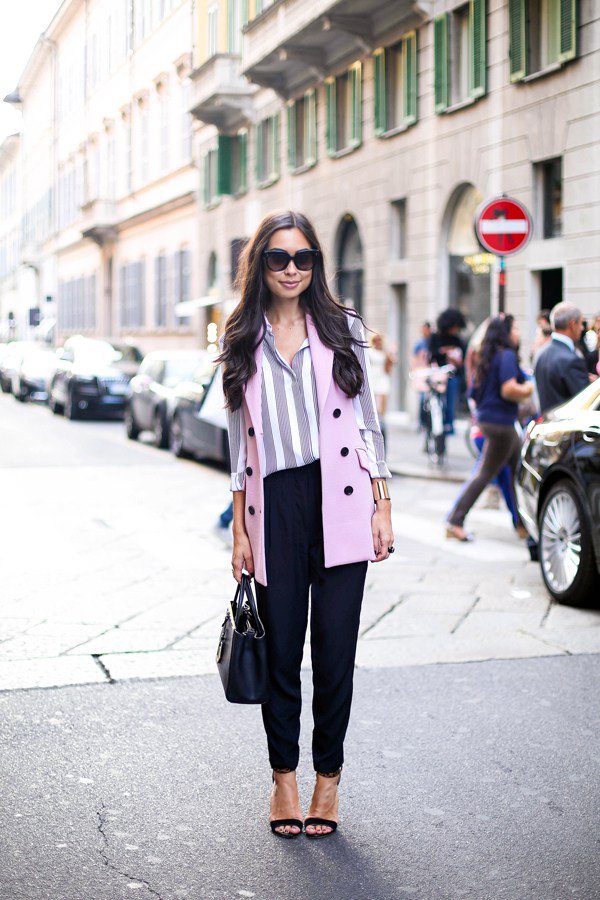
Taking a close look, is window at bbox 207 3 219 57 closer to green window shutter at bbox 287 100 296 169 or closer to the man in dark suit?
green window shutter at bbox 287 100 296 169

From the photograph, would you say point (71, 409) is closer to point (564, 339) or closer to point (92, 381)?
point (92, 381)

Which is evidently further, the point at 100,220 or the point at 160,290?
the point at 100,220

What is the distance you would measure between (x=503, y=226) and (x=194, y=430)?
16.5 ft

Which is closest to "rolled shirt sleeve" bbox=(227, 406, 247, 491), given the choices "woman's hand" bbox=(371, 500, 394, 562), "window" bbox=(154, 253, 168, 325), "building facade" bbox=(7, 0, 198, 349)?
"woman's hand" bbox=(371, 500, 394, 562)

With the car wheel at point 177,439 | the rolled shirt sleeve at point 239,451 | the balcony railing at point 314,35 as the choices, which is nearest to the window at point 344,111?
the balcony railing at point 314,35

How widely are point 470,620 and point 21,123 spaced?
265 feet

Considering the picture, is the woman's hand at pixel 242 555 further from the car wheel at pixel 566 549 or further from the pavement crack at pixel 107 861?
the car wheel at pixel 566 549

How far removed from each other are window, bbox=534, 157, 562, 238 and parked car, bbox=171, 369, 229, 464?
17.8ft

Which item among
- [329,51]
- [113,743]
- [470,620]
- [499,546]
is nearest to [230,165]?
[329,51]

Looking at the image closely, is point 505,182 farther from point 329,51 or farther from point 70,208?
point 70,208

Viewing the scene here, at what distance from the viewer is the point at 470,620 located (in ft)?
25.1

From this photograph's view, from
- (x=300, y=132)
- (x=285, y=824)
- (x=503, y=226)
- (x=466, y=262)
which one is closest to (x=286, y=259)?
(x=285, y=824)

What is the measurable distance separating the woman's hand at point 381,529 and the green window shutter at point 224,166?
33234mm

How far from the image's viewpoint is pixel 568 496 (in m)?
8.10
